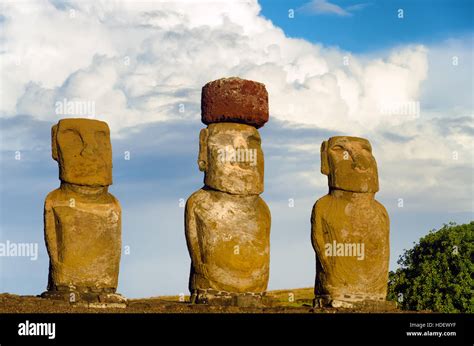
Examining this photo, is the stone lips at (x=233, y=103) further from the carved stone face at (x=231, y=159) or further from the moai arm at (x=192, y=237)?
the moai arm at (x=192, y=237)

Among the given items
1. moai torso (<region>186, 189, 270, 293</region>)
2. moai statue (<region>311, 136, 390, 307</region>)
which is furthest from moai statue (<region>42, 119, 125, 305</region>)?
moai statue (<region>311, 136, 390, 307</region>)

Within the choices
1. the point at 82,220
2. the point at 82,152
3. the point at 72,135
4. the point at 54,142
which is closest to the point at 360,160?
the point at 82,152

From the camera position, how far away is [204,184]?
24016mm

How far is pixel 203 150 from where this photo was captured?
2405cm

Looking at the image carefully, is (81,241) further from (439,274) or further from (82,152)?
(439,274)

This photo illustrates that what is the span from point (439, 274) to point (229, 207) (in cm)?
963

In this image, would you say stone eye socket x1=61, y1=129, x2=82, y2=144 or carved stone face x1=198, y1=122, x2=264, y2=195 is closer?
stone eye socket x1=61, y1=129, x2=82, y2=144

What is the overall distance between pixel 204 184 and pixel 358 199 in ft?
11.8

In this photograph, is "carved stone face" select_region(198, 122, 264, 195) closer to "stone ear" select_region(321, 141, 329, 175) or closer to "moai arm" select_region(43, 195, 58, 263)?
"stone ear" select_region(321, 141, 329, 175)

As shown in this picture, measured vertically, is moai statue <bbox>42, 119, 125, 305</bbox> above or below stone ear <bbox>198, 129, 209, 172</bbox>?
below

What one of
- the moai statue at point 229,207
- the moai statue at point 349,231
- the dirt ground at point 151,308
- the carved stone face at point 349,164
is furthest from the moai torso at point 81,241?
the carved stone face at point 349,164

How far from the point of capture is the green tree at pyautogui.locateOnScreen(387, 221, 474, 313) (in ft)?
98.9

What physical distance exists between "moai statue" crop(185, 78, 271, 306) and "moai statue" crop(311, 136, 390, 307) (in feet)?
4.40
